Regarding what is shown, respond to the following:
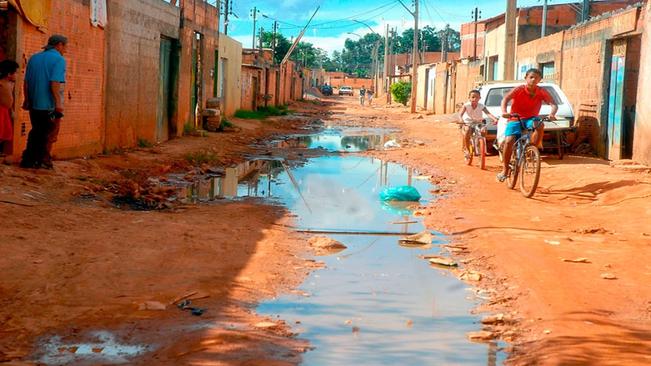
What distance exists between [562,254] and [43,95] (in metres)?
6.48

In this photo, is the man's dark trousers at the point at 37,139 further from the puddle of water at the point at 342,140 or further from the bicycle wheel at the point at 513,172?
the puddle of water at the point at 342,140

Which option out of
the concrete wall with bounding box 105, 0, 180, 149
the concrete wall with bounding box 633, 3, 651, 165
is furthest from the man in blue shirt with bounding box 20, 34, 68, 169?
the concrete wall with bounding box 633, 3, 651, 165

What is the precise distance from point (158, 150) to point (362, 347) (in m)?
11.7

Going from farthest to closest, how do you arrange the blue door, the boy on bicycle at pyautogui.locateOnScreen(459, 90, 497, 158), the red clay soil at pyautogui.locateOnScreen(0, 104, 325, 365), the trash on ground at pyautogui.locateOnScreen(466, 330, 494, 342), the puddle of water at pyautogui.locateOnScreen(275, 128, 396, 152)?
1. the puddle of water at pyautogui.locateOnScreen(275, 128, 396, 152)
2. the boy on bicycle at pyautogui.locateOnScreen(459, 90, 497, 158)
3. the blue door
4. the trash on ground at pyautogui.locateOnScreen(466, 330, 494, 342)
5. the red clay soil at pyautogui.locateOnScreen(0, 104, 325, 365)

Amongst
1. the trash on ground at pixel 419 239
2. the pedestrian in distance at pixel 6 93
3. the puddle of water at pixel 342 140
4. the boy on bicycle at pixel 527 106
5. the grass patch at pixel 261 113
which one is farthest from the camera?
the grass patch at pixel 261 113

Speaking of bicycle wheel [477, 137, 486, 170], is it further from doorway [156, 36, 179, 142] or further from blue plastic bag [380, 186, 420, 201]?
doorway [156, 36, 179, 142]

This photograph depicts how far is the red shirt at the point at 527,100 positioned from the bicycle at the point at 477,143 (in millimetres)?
2900

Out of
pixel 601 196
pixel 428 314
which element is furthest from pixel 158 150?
pixel 428 314

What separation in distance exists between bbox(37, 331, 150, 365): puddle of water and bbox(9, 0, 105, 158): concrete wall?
20.8 feet

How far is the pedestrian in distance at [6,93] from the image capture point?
9.19 meters

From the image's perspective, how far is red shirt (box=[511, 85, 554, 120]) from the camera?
11250mm

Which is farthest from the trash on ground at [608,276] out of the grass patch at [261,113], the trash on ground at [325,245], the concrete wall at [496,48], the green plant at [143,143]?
the grass patch at [261,113]

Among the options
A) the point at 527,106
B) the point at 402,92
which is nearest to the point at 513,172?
the point at 527,106

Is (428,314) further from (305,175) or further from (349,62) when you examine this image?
(349,62)
